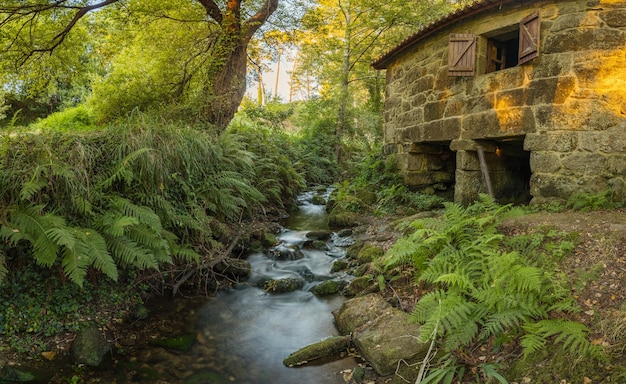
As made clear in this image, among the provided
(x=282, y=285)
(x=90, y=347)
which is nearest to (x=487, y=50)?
(x=282, y=285)

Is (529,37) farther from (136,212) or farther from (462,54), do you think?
(136,212)

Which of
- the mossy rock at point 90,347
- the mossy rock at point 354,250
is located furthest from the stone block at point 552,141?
the mossy rock at point 90,347

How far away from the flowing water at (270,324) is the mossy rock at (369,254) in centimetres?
48

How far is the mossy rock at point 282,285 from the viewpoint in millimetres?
5844

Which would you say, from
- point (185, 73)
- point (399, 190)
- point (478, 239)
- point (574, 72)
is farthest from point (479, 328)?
point (185, 73)

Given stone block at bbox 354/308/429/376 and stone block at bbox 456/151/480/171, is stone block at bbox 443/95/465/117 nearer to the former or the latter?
stone block at bbox 456/151/480/171

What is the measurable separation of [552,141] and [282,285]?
204 inches

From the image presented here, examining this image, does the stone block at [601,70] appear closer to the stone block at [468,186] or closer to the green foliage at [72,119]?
the stone block at [468,186]

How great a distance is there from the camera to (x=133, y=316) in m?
4.72

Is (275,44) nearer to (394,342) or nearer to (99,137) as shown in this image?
(99,137)

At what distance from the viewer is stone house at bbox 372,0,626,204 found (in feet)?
20.1

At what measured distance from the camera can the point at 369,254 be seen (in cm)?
633

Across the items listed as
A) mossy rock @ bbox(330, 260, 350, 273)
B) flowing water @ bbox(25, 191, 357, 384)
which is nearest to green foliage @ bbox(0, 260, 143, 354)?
flowing water @ bbox(25, 191, 357, 384)

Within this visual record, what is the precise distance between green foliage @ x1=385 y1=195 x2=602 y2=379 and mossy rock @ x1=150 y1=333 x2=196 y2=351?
101 inches
